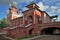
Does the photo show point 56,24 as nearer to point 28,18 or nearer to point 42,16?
point 42,16

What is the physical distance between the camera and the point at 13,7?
71.7 meters

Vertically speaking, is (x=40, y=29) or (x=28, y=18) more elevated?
(x=28, y=18)

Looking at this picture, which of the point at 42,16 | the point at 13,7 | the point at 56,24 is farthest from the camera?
the point at 13,7

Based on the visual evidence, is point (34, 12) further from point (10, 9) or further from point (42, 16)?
point (10, 9)

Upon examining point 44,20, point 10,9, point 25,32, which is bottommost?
point 25,32

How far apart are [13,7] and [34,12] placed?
112ft

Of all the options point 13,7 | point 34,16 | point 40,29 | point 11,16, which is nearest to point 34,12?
point 34,16

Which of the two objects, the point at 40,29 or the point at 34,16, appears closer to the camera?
the point at 40,29

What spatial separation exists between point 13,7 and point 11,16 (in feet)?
23.3

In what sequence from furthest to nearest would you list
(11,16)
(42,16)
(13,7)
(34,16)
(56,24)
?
(13,7)
(11,16)
(42,16)
(34,16)
(56,24)

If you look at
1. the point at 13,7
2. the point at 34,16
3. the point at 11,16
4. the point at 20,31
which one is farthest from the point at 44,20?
the point at 13,7

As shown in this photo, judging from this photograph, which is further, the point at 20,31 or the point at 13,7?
the point at 13,7

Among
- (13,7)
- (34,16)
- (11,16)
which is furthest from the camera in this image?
(13,7)

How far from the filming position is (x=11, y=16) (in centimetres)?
6656
